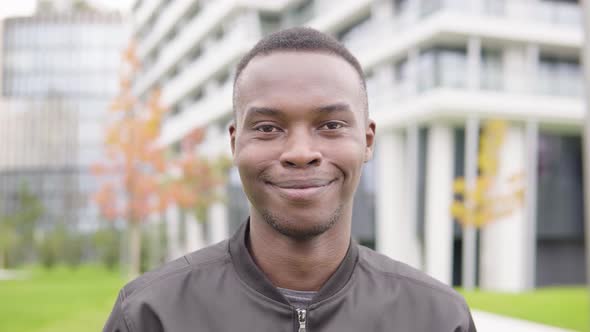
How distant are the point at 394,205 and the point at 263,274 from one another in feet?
62.9

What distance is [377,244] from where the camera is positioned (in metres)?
21.7

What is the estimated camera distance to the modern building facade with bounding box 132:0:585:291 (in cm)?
1902

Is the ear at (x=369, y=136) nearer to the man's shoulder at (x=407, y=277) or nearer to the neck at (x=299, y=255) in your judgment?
the neck at (x=299, y=255)

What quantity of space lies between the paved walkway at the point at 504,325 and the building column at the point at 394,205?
1053 cm

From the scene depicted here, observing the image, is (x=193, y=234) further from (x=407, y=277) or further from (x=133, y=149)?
(x=407, y=277)

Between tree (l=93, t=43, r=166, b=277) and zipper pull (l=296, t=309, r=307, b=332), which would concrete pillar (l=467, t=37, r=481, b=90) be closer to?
tree (l=93, t=43, r=166, b=277)

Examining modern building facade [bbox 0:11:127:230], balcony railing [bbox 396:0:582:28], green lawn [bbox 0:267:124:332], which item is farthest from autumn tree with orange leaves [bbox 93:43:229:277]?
modern building facade [bbox 0:11:127:230]

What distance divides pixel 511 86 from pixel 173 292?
19411mm

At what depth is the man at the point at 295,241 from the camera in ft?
6.48

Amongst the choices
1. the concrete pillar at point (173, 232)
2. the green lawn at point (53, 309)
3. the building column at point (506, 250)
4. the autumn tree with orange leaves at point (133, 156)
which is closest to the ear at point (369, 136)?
the green lawn at point (53, 309)

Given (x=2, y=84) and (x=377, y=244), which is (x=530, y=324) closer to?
(x=377, y=244)

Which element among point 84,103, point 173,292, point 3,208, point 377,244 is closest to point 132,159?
point 377,244

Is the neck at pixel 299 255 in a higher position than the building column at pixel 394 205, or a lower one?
higher

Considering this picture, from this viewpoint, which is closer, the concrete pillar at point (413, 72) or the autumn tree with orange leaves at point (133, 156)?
the concrete pillar at point (413, 72)
